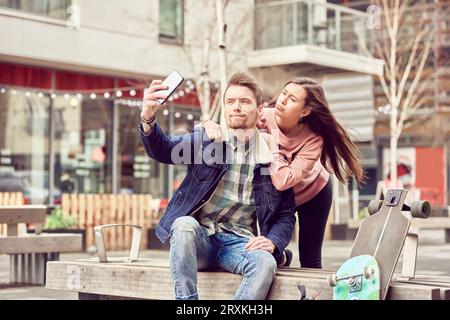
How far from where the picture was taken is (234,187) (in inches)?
197

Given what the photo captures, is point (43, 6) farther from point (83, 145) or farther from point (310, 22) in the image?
point (310, 22)

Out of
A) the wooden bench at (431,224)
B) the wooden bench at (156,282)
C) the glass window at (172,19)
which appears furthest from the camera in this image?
the glass window at (172,19)

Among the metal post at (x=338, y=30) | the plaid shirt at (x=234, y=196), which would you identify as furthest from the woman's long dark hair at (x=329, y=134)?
the metal post at (x=338, y=30)

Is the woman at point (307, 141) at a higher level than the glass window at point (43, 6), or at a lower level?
lower

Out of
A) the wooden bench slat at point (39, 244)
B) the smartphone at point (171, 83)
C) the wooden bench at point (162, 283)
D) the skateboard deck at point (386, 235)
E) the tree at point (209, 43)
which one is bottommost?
the wooden bench slat at point (39, 244)

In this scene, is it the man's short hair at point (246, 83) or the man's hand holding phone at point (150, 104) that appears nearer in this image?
the man's hand holding phone at point (150, 104)

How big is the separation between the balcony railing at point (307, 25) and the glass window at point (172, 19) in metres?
2.04

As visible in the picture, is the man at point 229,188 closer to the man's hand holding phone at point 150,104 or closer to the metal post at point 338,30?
the man's hand holding phone at point 150,104

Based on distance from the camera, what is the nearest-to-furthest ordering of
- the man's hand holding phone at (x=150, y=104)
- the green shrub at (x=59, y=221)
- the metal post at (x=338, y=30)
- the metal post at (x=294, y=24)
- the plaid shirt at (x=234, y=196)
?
the man's hand holding phone at (x=150, y=104) → the plaid shirt at (x=234, y=196) → the green shrub at (x=59, y=221) → the metal post at (x=294, y=24) → the metal post at (x=338, y=30)

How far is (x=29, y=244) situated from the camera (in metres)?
9.81

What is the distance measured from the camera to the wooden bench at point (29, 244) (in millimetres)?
9664
